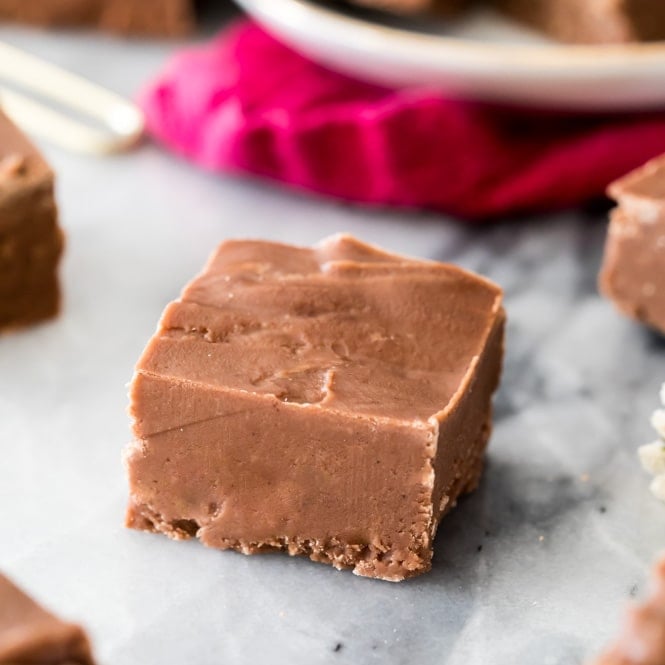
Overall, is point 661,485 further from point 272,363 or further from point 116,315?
point 116,315

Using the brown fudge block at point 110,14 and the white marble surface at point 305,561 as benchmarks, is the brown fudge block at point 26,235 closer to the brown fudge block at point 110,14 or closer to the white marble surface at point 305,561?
the white marble surface at point 305,561

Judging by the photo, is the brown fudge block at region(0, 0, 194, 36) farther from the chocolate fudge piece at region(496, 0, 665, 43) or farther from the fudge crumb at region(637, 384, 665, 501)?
the fudge crumb at region(637, 384, 665, 501)

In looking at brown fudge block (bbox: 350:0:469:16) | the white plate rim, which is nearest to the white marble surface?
the white plate rim

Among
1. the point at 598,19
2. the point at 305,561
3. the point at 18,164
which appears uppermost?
the point at 598,19

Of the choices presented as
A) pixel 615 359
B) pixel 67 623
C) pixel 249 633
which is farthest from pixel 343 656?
pixel 615 359

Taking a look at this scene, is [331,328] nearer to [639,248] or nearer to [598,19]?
[639,248]

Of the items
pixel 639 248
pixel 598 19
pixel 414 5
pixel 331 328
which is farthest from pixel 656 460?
pixel 414 5

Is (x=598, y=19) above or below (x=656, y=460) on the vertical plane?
above
